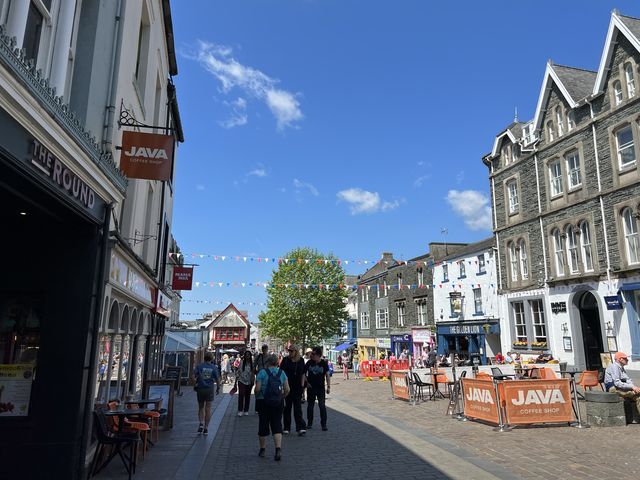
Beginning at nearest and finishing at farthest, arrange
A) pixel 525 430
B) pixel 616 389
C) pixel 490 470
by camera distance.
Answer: pixel 490 470 < pixel 525 430 < pixel 616 389

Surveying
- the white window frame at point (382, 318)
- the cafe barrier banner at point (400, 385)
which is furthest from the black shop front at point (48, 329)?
the white window frame at point (382, 318)

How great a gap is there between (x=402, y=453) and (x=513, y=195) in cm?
2046

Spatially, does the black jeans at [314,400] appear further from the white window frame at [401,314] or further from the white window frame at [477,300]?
the white window frame at [401,314]

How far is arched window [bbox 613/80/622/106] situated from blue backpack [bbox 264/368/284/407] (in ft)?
60.1

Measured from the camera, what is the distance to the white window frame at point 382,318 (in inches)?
1773

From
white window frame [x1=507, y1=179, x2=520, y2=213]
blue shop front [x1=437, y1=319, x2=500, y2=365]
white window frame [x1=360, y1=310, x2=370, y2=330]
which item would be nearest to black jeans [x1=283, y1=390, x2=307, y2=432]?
white window frame [x1=507, y1=179, x2=520, y2=213]

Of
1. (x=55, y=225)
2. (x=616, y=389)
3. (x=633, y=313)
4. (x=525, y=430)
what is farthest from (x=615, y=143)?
(x=55, y=225)

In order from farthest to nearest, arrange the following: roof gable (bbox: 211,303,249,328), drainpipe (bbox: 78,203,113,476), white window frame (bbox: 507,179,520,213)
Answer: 1. roof gable (bbox: 211,303,249,328)
2. white window frame (bbox: 507,179,520,213)
3. drainpipe (bbox: 78,203,113,476)

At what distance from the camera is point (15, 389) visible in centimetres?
587

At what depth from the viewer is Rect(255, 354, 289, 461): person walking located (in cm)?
753

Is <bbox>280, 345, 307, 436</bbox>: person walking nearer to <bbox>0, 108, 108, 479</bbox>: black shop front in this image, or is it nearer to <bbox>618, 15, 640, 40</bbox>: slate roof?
<bbox>0, 108, 108, 479</bbox>: black shop front

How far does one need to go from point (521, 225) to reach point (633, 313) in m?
7.60

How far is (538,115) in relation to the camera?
23.2 meters

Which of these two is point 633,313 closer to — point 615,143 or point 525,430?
point 615,143
